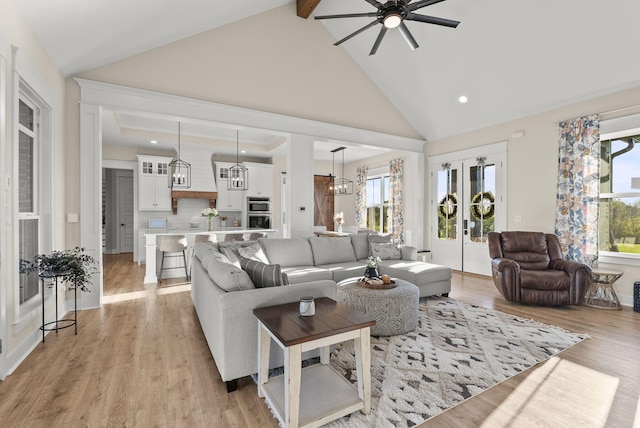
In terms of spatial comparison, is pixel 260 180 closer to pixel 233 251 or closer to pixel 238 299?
pixel 233 251

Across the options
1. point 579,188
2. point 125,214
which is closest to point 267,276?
point 579,188

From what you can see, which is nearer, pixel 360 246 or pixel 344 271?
pixel 344 271

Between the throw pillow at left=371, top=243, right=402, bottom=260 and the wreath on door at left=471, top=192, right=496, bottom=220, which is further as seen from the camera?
the wreath on door at left=471, top=192, right=496, bottom=220

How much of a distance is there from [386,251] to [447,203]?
2.59m

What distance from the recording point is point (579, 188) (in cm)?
463

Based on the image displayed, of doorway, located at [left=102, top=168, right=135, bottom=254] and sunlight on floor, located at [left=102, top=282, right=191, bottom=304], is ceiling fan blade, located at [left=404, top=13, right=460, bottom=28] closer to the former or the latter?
sunlight on floor, located at [left=102, top=282, right=191, bottom=304]

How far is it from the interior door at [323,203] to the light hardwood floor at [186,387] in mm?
7325

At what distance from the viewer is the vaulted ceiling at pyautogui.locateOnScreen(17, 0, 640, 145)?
11.2 feet

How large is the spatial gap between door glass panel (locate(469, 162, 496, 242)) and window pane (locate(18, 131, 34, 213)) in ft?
22.3

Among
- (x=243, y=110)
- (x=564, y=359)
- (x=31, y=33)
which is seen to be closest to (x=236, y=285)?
(x=564, y=359)

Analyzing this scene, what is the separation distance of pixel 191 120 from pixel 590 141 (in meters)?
5.90

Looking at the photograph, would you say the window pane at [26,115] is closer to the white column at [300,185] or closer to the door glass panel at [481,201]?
the white column at [300,185]

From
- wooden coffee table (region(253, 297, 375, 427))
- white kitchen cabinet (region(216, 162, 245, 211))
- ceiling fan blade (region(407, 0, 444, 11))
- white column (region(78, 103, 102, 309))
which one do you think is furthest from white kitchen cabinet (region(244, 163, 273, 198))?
wooden coffee table (region(253, 297, 375, 427))

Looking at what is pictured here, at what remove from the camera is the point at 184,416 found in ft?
6.36
